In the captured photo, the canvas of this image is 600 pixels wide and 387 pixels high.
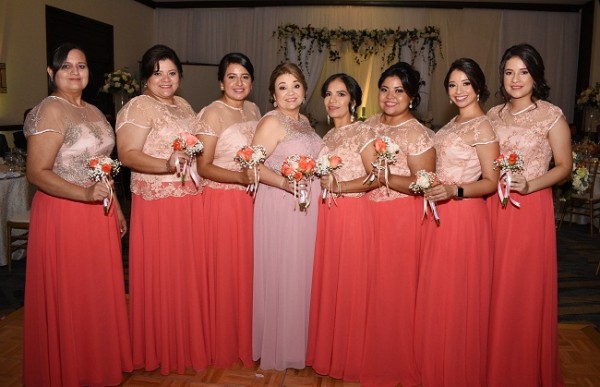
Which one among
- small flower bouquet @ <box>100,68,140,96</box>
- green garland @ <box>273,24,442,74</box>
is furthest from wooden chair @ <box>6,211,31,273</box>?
green garland @ <box>273,24,442,74</box>

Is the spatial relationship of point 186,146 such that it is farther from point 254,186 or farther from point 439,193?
point 439,193

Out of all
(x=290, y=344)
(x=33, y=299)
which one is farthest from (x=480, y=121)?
(x=33, y=299)

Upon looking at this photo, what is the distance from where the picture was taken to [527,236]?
3.05 metres

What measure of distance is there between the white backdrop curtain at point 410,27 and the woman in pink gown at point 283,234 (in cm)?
916

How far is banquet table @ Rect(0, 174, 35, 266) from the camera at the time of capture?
19.4 feet

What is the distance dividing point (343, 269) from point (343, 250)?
0.41 feet

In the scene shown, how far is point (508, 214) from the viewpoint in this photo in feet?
10.2

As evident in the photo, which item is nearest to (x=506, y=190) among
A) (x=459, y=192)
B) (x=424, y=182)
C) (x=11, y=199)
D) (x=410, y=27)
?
(x=459, y=192)

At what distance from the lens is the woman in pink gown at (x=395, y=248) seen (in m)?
3.15

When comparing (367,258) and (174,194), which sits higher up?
(174,194)

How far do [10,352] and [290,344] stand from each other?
7.12 ft

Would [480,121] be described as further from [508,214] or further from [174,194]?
[174,194]

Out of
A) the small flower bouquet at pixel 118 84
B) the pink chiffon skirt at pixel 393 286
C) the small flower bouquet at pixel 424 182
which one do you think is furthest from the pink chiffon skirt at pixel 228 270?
the small flower bouquet at pixel 118 84

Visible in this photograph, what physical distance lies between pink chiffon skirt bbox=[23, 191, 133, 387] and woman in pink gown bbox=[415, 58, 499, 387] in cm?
197
